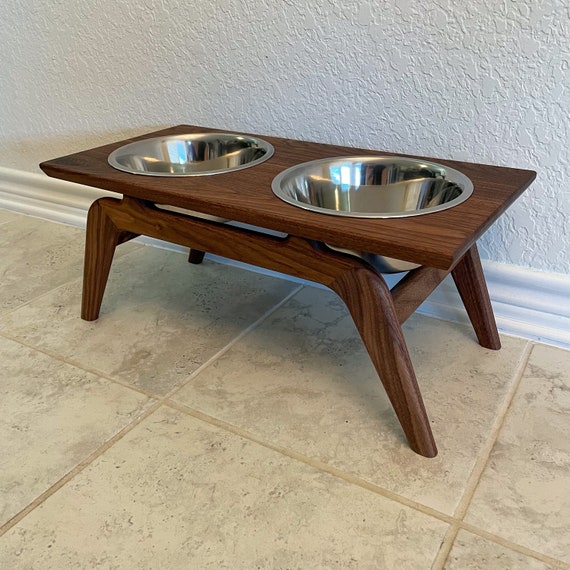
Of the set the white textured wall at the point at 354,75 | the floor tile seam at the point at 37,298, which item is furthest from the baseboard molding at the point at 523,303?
the floor tile seam at the point at 37,298

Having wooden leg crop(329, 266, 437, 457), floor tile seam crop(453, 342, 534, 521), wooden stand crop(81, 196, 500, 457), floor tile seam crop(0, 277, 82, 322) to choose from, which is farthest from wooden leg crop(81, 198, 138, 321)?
floor tile seam crop(453, 342, 534, 521)

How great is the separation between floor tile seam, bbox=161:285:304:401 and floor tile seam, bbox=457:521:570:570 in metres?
0.33

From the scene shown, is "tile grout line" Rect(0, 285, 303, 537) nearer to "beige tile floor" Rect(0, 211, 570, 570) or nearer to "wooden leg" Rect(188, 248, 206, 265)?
"beige tile floor" Rect(0, 211, 570, 570)

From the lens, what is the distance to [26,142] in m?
1.16

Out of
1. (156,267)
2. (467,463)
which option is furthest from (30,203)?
(467,463)

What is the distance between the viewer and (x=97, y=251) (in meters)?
0.78

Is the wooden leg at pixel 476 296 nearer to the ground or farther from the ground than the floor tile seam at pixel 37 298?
farther from the ground

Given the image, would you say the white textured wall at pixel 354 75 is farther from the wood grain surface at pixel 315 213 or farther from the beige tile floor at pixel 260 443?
the beige tile floor at pixel 260 443

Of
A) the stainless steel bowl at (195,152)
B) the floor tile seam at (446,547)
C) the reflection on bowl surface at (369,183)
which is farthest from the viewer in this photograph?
the stainless steel bowl at (195,152)

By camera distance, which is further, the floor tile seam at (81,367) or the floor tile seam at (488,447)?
the floor tile seam at (81,367)

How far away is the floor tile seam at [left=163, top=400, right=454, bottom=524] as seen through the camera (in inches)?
20.3

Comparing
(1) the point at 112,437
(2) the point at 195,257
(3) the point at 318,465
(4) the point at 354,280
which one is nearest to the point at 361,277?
(4) the point at 354,280

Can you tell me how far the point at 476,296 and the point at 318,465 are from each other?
0.96 ft

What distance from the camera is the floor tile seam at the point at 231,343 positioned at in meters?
0.68
